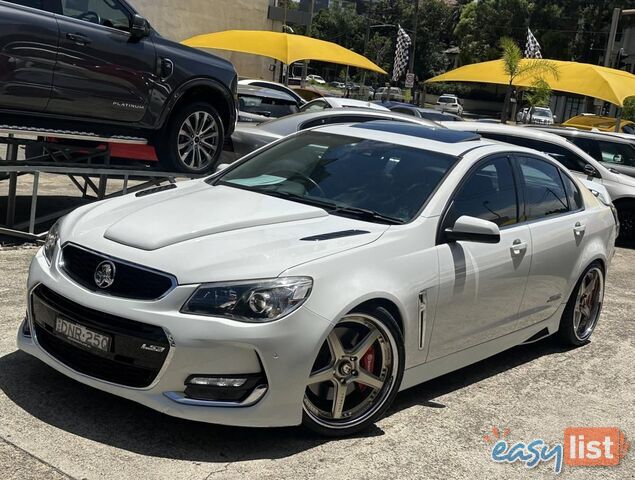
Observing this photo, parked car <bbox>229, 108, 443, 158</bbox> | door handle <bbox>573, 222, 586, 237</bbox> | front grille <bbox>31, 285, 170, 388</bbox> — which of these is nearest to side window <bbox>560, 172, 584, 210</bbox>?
door handle <bbox>573, 222, 586, 237</bbox>

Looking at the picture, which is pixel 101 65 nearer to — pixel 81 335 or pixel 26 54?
pixel 26 54

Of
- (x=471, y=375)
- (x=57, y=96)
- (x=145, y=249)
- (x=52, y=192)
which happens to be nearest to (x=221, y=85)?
(x=57, y=96)

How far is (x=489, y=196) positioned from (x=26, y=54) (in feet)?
14.1

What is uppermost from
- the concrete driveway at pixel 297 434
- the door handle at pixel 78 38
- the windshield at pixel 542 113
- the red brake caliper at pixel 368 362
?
the windshield at pixel 542 113

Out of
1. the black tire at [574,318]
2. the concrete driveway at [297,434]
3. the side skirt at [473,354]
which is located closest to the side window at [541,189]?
the black tire at [574,318]

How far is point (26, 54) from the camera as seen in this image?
7.18 m

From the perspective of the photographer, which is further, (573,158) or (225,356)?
(573,158)

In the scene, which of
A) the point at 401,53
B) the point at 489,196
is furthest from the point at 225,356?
the point at 401,53

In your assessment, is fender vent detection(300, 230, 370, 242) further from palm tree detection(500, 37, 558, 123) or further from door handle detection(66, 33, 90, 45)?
palm tree detection(500, 37, 558, 123)

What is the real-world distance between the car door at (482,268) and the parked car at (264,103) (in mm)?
10449

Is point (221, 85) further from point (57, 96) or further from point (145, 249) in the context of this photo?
point (145, 249)

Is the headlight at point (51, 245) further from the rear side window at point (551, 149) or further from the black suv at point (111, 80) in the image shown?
the rear side window at point (551, 149)

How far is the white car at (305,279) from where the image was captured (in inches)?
147

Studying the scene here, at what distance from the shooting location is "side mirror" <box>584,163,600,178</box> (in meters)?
12.0
